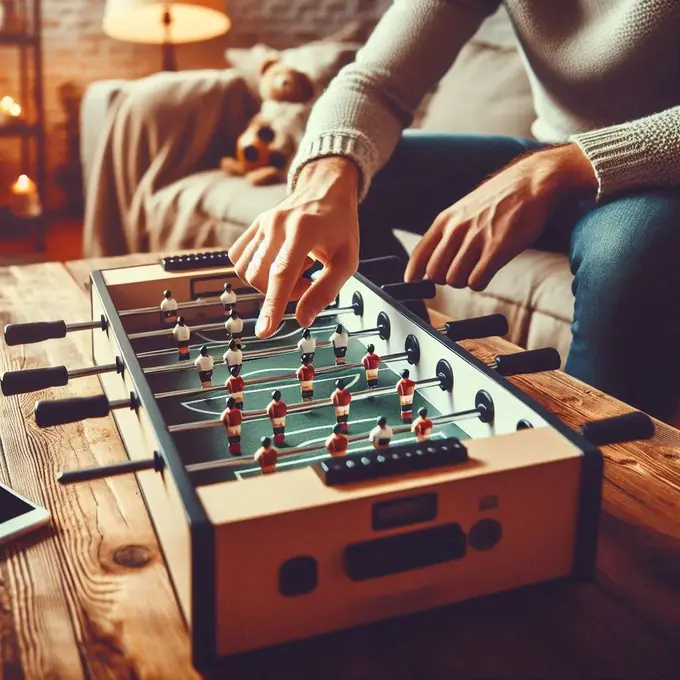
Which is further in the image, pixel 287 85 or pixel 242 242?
pixel 287 85

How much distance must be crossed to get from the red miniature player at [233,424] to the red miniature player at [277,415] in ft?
0.11

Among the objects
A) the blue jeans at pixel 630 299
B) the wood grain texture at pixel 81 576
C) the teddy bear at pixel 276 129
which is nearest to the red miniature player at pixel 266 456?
the wood grain texture at pixel 81 576

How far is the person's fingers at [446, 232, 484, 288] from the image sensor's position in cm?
115

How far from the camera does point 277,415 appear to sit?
878mm

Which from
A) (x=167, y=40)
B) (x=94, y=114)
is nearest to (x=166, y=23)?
(x=167, y=40)

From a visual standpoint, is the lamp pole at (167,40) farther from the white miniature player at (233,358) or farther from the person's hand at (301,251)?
the white miniature player at (233,358)

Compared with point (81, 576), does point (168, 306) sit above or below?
above

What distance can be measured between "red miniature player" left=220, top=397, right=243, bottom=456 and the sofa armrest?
2423 millimetres

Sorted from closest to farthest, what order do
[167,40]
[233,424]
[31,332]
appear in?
1. [233,424]
2. [31,332]
3. [167,40]

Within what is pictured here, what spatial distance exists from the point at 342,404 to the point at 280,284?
0.16 meters

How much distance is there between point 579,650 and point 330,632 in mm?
192

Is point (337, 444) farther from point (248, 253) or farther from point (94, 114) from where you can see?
point (94, 114)

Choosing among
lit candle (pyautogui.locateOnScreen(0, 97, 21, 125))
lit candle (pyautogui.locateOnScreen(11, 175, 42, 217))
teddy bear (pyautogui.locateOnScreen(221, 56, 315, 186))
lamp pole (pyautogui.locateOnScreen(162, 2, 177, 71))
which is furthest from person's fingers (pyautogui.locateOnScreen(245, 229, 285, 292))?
lit candle (pyautogui.locateOnScreen(0, 97, 21, 125))

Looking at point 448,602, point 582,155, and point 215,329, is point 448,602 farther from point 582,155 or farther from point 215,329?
point 582,155
